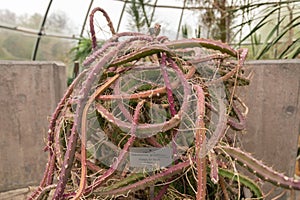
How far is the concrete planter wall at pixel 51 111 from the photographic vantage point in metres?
0.91

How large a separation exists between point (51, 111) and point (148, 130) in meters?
0.82

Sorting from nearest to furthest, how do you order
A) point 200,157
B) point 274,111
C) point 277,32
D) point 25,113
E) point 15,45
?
point 200,157 < point 274,111 < point 25,113 < point 277,32 < point 15,45

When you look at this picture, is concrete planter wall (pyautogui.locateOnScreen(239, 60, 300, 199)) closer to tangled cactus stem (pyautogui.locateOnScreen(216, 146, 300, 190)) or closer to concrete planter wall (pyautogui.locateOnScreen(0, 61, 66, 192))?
tangled cactus stem (pyautogui.locateOnScreen(216, 146, 300, 190))

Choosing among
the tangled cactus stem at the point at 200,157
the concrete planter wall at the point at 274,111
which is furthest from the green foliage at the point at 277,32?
the tangled cactus stem at the point at 200,157

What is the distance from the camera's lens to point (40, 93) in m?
1.13

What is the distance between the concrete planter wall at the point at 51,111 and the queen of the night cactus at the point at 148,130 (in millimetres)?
429

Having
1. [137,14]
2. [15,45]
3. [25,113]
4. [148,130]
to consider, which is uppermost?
[137,14]

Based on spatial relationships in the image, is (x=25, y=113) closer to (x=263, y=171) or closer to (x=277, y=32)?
(x=263, y=171)

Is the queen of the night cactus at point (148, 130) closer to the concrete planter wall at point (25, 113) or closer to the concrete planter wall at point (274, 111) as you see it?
the concrete planter wall at point (274, 111)

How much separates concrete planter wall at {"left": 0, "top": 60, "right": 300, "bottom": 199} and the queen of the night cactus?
43cm

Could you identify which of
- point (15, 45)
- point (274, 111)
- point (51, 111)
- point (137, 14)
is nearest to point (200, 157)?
point (274, 111)

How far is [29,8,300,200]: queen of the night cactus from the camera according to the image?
40 cm

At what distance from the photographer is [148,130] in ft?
1.33

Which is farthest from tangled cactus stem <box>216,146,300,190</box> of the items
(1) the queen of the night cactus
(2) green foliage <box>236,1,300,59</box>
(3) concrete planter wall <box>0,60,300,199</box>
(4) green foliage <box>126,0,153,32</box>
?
(4) green foliage <box>126,0,153,32</box>
